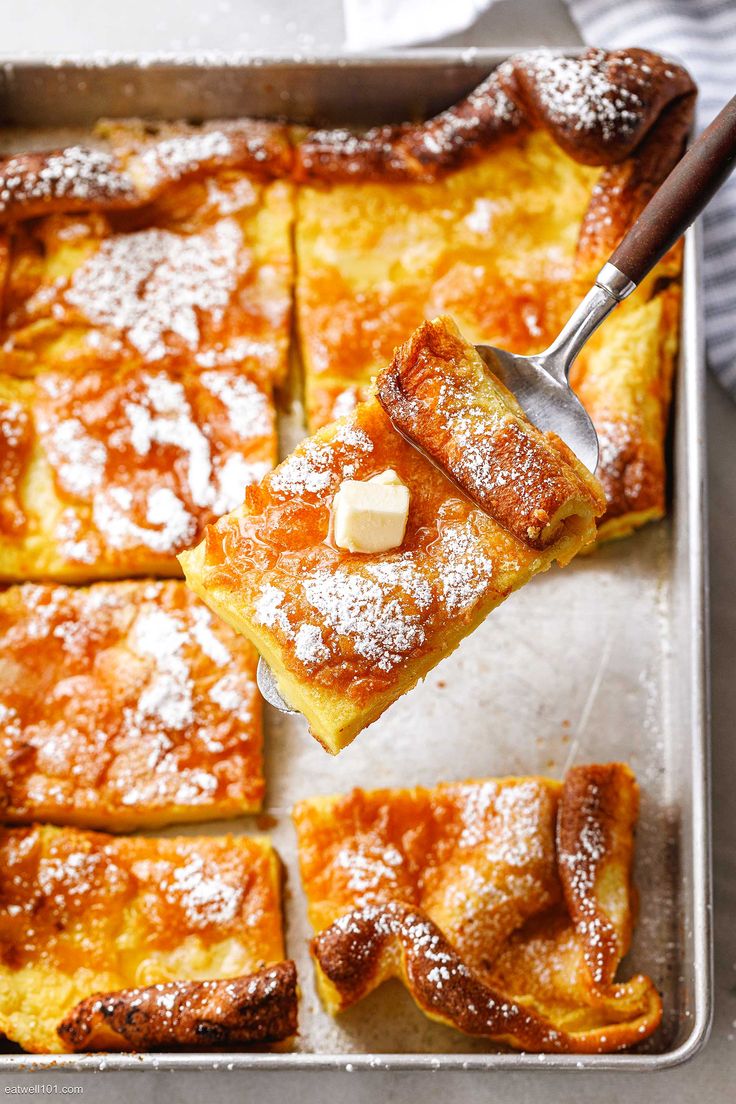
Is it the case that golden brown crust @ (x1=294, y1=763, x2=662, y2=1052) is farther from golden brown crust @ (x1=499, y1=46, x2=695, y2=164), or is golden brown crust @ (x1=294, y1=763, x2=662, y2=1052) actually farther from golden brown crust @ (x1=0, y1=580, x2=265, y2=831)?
golden brown crust @ (x1=499, y1=46, x2=695, y2=164)

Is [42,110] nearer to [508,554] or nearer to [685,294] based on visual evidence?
[685,294]

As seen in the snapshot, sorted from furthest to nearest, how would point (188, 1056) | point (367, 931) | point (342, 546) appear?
point (367, 931) < point (188, 1056) < point (342, 546)

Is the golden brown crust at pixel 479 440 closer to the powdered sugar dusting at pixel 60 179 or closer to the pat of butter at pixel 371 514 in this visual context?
the pat of butter at pixel 371 514

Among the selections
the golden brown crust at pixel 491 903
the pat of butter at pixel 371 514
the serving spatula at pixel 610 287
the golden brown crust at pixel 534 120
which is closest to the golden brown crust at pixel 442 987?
the golden brown crust at pixel 491 903

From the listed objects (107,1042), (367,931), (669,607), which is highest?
(669,607)

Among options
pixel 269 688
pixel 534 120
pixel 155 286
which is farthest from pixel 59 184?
pixel 269 688

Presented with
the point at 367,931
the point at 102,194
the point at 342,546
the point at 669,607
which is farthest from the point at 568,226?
the point at 367,931
